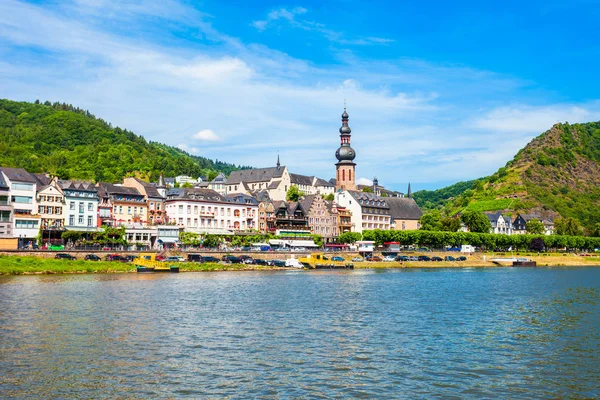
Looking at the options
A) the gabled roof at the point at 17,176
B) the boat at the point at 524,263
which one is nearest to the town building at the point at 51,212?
the gabled roof at the point at 17,176

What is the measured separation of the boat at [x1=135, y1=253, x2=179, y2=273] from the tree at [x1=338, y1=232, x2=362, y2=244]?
6604 cm

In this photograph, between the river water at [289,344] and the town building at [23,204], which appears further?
the town building at [23,204]

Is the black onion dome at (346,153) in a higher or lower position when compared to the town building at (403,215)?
higher

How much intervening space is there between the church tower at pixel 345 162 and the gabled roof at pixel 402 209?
1565cm

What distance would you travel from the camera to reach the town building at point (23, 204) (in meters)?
101

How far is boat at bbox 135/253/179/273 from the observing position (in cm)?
8931

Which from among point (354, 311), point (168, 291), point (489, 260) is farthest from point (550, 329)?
point (489, 260)

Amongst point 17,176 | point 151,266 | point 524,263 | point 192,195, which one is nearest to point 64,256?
point 151,266

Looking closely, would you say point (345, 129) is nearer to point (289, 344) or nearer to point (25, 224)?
point (25, 224)

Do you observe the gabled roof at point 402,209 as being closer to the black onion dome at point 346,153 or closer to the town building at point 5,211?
the black onion dome at point 346,153

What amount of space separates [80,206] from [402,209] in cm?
10146

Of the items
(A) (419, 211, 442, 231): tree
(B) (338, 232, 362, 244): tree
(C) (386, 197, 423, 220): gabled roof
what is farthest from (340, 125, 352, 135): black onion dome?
(B) (338, 232, 362, 244): tree

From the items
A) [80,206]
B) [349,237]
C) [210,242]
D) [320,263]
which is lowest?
[320,263]

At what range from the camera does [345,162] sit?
7667 inches
